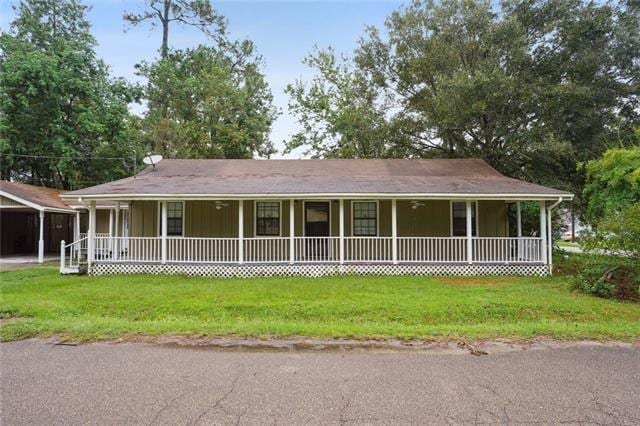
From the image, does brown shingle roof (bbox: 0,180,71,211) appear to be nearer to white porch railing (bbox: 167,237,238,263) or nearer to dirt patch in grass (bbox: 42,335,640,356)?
white porch railing (bbox: 167,237,238,263)

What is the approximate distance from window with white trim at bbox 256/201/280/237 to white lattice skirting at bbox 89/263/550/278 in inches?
75.6

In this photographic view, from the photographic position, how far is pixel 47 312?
661 cm

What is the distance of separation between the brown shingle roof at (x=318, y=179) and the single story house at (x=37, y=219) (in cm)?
377

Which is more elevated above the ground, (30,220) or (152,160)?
(152,160)

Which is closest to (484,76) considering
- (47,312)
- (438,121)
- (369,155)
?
(438,121)

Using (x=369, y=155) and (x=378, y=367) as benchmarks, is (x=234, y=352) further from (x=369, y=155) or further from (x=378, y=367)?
(x=369, y=155)

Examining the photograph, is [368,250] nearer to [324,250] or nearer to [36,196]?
[324,250]

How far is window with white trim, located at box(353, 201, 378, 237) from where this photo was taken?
12.9m

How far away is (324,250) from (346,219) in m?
1.40

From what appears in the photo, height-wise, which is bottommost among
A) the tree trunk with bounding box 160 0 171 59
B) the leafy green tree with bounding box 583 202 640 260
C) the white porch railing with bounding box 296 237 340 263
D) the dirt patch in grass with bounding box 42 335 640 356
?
the dirt patch in grass with bounding box 42 335 640 356

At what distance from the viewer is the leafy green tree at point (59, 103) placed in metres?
20.4

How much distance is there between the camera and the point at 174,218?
13133 millimetres

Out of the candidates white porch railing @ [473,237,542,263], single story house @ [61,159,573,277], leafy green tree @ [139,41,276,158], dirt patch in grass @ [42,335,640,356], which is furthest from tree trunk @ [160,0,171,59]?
dirt patch in grass @ [42,335,640,356]

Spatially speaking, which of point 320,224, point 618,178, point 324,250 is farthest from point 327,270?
point 618,178
